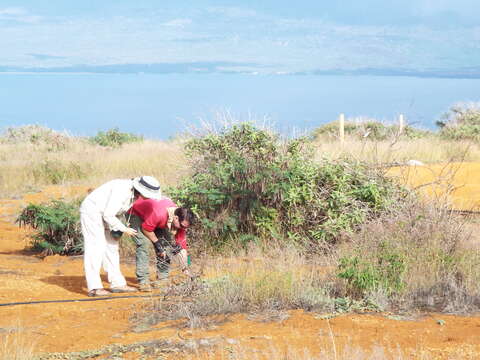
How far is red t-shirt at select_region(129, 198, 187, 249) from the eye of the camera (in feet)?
27.2

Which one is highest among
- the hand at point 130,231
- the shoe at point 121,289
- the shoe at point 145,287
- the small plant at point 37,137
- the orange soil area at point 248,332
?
the hand at point 130,231

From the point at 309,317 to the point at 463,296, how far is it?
150cm

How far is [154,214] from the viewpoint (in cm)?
827

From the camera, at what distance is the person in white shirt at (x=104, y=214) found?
8.24m

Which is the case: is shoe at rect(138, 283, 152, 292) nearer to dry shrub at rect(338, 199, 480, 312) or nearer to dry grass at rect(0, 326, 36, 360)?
dry grass at rect(0, 326, 36, 360)

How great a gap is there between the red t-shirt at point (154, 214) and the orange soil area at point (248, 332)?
85 centimetres

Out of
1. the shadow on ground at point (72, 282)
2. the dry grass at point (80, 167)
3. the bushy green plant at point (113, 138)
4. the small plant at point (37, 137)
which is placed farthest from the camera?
the bushy green plant at point (113, 138)

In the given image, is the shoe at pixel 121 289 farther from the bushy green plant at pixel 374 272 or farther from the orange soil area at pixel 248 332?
the bushy green plant at pixel 374 272

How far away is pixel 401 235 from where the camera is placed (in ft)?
27.0

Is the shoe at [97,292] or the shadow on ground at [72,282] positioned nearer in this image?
the shoe at [97,292]

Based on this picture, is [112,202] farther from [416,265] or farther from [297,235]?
[297,235]

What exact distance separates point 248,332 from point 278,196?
4.64 metres

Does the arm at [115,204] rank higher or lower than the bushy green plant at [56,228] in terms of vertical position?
higher

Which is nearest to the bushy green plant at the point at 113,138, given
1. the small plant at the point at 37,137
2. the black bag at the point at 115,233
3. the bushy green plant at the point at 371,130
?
the small plant at the point at 37,137
